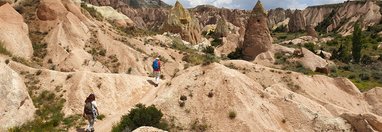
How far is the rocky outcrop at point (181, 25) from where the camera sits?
6812cm

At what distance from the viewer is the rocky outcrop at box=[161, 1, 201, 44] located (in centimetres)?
6812

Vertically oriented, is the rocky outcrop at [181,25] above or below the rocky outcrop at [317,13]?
above

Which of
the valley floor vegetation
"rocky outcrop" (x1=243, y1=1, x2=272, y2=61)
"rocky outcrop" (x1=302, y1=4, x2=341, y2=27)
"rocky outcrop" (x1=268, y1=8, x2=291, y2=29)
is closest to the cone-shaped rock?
the valley floor vegetation

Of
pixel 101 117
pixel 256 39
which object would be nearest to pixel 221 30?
pixel 256 39

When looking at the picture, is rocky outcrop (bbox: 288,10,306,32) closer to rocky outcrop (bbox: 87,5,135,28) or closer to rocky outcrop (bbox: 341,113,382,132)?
rocky outcrop (bbox: 87,5,135,28)

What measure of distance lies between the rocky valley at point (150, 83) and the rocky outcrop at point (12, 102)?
4 cm

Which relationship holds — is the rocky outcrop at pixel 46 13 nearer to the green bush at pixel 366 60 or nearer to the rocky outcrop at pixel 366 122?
the rocky outcrop at pixel 366 122

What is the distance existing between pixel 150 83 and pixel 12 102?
8646 millimetres

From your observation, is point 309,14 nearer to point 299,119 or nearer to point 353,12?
point 353,12

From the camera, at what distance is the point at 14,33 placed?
30.7m

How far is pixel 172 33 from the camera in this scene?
66.7m

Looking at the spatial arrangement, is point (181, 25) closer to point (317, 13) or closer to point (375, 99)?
point (375, 99)

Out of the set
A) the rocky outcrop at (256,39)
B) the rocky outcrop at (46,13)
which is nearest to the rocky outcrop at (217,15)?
the rocky outcrop at (256,39)

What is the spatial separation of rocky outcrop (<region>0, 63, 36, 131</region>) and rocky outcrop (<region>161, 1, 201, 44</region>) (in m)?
50.3
